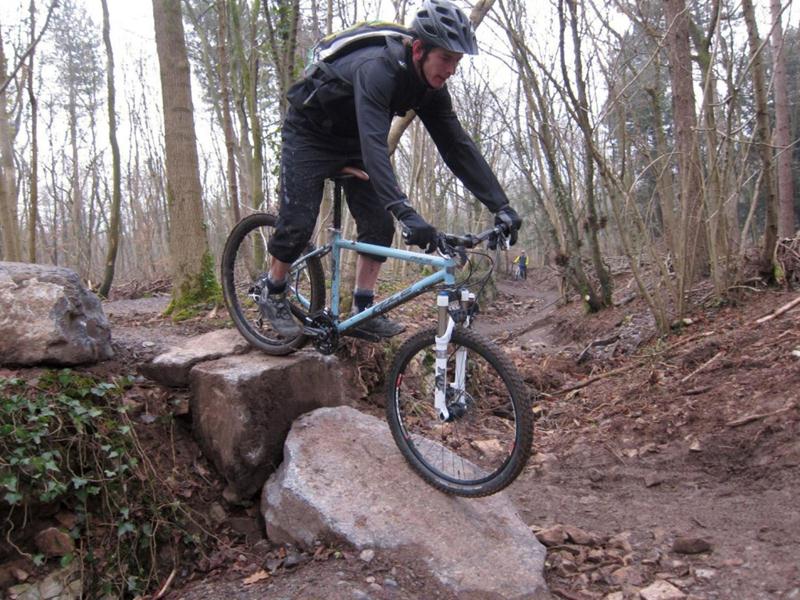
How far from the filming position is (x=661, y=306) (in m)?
6.12

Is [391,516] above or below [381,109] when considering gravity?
below

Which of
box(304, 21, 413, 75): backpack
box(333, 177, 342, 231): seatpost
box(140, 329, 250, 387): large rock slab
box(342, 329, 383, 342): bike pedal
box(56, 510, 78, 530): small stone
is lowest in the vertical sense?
box(56, 510, 78, 530): small stone

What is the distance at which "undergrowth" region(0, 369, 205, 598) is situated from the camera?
2.81 metres

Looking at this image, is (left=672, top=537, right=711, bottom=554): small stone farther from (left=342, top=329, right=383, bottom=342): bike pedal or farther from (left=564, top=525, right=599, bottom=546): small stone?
(left=342, top=329, right=383, bottom=342): bike pedal

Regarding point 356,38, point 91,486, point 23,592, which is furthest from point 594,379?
point 23,592

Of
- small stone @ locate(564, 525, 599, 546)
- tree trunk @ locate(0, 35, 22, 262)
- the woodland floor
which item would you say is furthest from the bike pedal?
tree trunk @ locate(0, 35, 22, 262)

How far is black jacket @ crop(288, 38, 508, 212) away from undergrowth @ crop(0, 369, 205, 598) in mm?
1920

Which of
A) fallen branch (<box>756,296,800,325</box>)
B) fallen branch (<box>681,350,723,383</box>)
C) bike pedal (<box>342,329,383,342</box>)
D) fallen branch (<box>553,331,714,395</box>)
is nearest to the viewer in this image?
bike pedal (<box>342,329,383,342</box>)

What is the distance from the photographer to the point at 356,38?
301 centimetres

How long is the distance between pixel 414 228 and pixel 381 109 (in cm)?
64

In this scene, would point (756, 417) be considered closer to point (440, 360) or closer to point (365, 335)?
point (440, 360)

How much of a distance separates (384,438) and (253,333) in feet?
3.86

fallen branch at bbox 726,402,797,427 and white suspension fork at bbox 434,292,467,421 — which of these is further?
fallen branch at bbox 726,402,797,427

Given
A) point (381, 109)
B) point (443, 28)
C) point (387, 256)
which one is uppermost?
point (443, 28)
